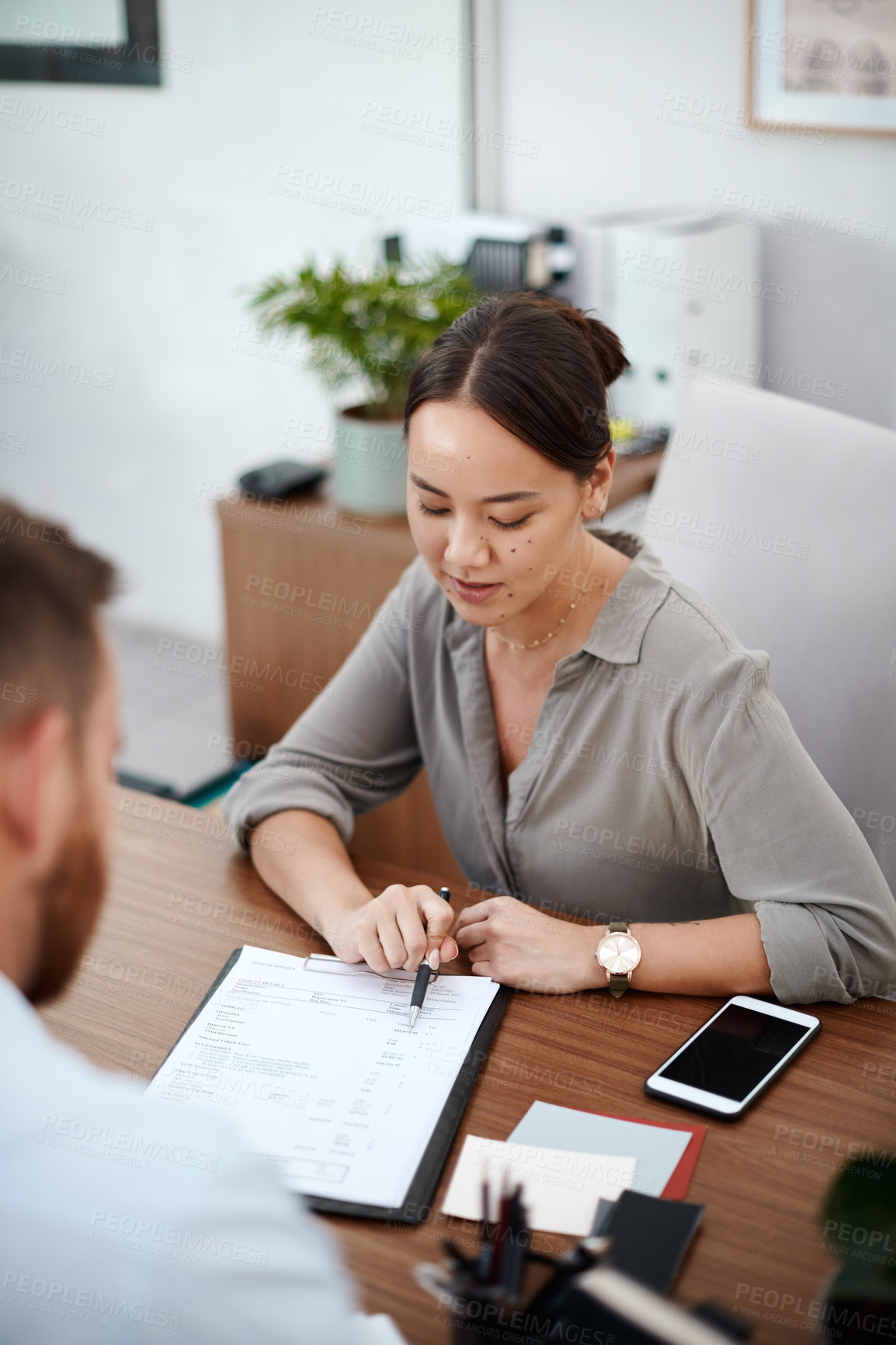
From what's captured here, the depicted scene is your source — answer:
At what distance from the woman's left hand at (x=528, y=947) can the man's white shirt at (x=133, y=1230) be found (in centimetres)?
54

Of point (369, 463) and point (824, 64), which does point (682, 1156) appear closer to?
point (369, 463)

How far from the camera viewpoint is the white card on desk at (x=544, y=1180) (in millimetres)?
848

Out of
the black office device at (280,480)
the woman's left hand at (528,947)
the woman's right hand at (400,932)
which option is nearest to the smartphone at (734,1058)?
the woman's left hand at (528,947)

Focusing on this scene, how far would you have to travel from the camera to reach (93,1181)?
54 centimetres

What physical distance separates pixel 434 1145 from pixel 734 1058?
272 mm

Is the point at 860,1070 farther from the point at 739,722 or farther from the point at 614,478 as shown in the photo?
the point at 614,478

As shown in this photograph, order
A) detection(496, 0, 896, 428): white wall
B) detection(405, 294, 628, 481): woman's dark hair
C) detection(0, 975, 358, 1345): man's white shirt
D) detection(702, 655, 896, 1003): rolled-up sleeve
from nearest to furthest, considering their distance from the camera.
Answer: detection(0, 975, 358, 1345): man's white shirt < detection(702, 655, 896, 1003): rolled-up sleeve < detection(405, 294, 628, 481): woman's dark hair < detection(496, 0, 896, 428): white wall

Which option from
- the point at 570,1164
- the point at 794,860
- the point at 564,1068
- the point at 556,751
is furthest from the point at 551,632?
the point at 570,1164

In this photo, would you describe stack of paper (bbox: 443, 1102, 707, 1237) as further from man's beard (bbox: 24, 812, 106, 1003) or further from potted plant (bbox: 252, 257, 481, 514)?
potted plant (bbox: 252, 257, 481, 514)

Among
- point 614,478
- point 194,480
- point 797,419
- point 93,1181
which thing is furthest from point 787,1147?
point 194,480

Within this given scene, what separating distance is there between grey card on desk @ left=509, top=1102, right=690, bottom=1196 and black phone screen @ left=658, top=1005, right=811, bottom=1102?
0.19 feet

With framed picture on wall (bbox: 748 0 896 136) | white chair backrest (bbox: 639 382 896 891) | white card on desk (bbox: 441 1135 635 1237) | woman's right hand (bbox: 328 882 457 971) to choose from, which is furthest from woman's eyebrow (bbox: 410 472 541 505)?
framed picture on wall (bbox: 748 0 896 136)

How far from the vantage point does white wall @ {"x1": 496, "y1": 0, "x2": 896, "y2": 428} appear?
2.62 metres

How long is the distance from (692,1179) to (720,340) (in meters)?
2.20
